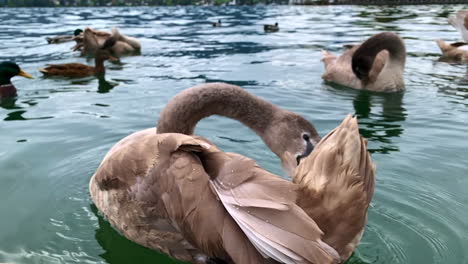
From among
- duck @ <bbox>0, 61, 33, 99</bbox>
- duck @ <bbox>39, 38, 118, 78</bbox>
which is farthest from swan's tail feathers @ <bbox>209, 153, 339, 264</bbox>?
duck @ <bbox>39, 38, 118, 78</bbox>

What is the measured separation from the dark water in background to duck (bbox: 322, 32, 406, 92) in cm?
31

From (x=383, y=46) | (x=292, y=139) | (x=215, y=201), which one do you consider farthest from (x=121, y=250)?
(x=383, y=46)

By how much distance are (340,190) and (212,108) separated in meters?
2.32

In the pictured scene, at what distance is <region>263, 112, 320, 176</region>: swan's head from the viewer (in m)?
4.32

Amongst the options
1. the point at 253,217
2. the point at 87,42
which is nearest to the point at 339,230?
the point at 253,217

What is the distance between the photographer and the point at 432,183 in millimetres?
5086

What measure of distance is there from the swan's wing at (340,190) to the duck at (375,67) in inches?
281

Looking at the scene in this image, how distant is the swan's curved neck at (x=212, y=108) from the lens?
4.75 metres

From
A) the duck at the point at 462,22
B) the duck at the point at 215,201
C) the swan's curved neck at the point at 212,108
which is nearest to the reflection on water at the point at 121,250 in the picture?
the duck at the point at 215,201

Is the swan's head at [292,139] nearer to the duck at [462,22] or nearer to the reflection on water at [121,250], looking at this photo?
the reflection on water at [121,250]

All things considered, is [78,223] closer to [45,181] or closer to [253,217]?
[45,181]

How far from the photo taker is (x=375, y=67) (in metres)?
10.2

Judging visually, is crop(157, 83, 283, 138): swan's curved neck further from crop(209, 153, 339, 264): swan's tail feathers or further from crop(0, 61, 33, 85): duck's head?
crop(0, 61, 33, 85): duck's head

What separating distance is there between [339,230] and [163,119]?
7.89ft
